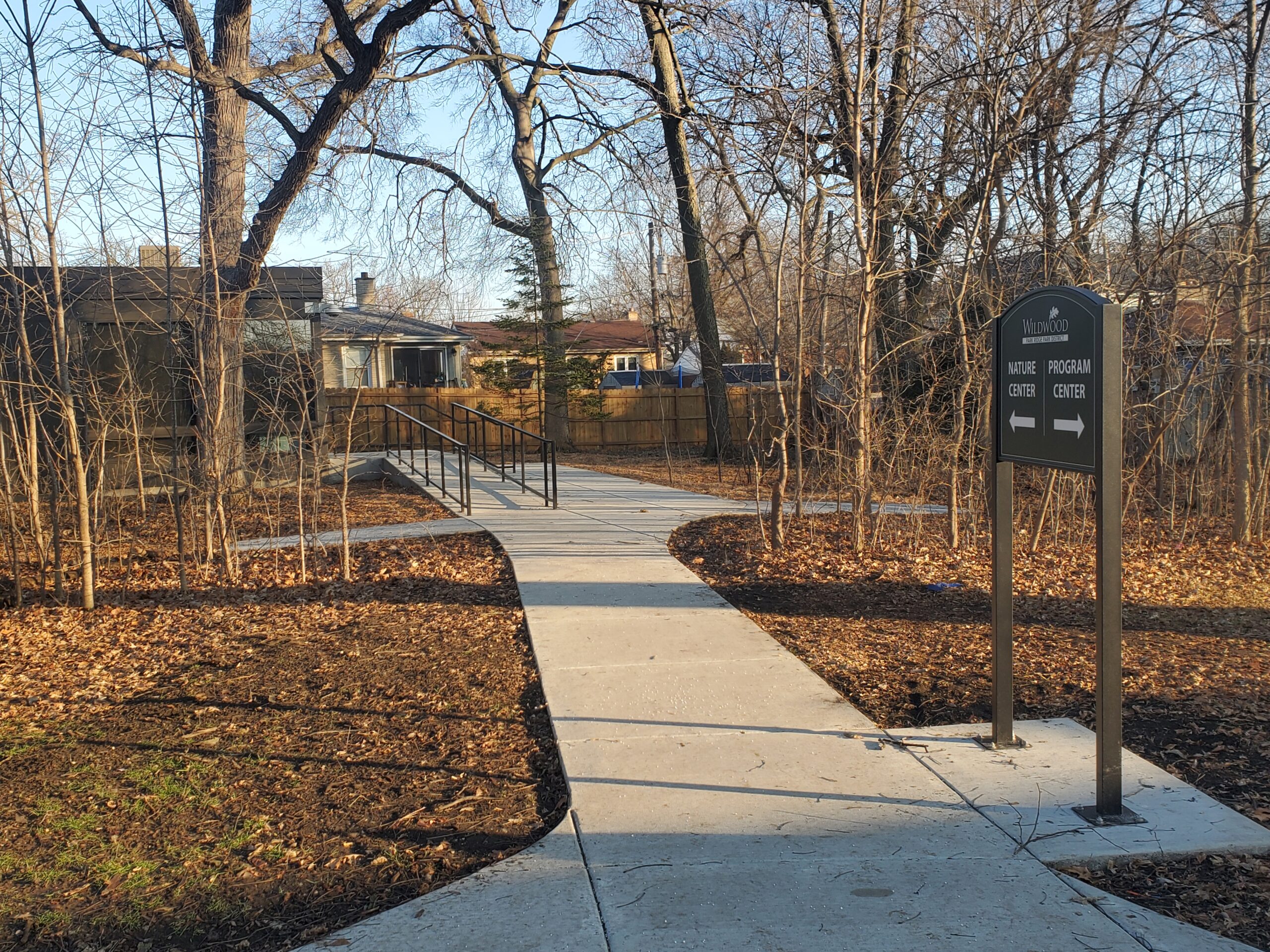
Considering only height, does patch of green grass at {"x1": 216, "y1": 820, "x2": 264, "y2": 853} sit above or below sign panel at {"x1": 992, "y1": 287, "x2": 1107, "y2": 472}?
below

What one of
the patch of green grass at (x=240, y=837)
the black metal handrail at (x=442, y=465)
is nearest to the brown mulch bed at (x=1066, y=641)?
the black metal handrail at (x=442, y=465)

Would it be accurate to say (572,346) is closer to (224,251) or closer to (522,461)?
(522,461)

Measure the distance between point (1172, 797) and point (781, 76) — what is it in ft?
24.4

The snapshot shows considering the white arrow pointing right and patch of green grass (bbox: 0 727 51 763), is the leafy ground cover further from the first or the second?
the white arrow pointing right

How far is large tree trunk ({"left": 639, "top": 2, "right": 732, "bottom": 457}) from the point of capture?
44.9ft

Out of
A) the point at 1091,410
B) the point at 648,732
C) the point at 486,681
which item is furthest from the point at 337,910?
the point at 1091,410

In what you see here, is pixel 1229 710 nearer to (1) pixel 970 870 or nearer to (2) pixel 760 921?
(1) pixel 970 870

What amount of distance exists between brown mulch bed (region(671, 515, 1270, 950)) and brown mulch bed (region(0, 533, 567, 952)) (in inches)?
78.2

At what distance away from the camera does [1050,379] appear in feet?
13.9

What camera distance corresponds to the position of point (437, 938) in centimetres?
326

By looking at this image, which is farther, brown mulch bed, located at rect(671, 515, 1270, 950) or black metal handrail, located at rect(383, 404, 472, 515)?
black metal handrail, located at rect(383, 404, 472, 515)

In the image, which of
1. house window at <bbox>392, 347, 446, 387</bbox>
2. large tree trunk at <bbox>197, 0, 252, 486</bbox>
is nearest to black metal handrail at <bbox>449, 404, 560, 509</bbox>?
large tree trunk at <bbox>197, 0, 252, 486</bbox>

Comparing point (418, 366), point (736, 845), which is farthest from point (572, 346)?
point (736, 845)

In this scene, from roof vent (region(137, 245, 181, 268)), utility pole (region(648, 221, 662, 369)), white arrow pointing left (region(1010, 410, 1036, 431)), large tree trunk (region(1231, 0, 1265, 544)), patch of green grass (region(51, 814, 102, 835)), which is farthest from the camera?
utility pole (region(648, 221, 662, 369))
